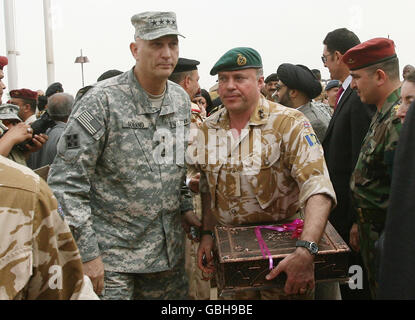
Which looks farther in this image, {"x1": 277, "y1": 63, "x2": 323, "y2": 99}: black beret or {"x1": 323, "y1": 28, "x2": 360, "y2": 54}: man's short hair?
{"x1": 277, "y1": 63, "x2": 323, "y2": 99}: black beret

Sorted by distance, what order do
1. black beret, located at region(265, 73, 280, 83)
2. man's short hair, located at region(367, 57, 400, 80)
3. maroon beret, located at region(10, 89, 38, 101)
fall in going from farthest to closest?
black beret, located at region(265, 73, 280, 83) < maroon beret, located at region(10, 89, 38, 101) < man's short hair, located at region(367, 57, 400, 80)

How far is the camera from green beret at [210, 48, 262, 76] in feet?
8.55

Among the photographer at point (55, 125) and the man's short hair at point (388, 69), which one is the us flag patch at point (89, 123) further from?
the man's short hair at point (388, 69)

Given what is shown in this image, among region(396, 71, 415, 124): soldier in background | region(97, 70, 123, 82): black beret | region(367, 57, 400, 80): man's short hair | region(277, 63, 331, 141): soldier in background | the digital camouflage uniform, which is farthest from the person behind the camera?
region(97, 70, 123, 82): black beret

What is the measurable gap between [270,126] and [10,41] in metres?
9.33

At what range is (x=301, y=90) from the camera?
173 inches

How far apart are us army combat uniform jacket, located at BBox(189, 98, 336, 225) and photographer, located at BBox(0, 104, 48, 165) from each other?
1.47 meters

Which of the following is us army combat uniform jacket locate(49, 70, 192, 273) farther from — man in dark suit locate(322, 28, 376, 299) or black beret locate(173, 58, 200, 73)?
black beret locate(173, 58, 200, 73)

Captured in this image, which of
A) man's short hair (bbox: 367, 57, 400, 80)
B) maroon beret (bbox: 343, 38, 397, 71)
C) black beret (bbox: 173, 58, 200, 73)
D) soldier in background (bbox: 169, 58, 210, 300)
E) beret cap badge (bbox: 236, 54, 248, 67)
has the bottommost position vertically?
soldier in background (bbox: 169, 58, 210, 300)


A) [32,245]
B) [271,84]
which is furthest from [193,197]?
[271,84]

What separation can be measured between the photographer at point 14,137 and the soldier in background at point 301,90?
2.50 meters

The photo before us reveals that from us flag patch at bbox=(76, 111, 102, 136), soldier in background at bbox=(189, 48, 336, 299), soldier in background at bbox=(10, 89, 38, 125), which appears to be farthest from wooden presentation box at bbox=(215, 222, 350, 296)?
soldier in background at bbox=(10, 89, 38, 125)

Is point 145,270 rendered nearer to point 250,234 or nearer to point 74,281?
point 250,234
